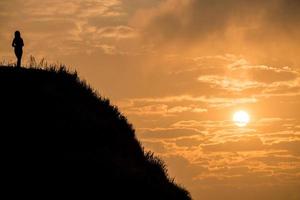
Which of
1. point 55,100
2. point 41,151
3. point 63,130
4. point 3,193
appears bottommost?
point 3,193

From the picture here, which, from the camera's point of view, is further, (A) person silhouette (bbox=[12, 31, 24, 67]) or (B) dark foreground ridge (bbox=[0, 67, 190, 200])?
(A) person silhouette (bbox=[12, 31, 24, 67])

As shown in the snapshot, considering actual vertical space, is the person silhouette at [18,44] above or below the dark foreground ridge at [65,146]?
above

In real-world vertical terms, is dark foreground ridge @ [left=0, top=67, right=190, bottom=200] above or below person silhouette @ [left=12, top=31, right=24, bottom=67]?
below

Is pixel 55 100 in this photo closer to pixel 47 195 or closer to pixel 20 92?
pixel 20 92

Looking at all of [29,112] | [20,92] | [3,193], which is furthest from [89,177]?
[20,92]

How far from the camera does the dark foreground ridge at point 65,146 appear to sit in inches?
655

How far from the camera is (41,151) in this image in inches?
715

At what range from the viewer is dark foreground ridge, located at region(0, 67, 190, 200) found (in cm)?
1664

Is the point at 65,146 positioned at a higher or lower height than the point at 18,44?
lower

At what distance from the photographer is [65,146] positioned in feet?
63.0

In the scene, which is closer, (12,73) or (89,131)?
(89,131)

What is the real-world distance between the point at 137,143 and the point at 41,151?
8685 millimetres

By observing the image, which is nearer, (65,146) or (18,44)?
(65,146)

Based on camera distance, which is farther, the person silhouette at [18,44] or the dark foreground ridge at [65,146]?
the person silhouette at [18,44]
